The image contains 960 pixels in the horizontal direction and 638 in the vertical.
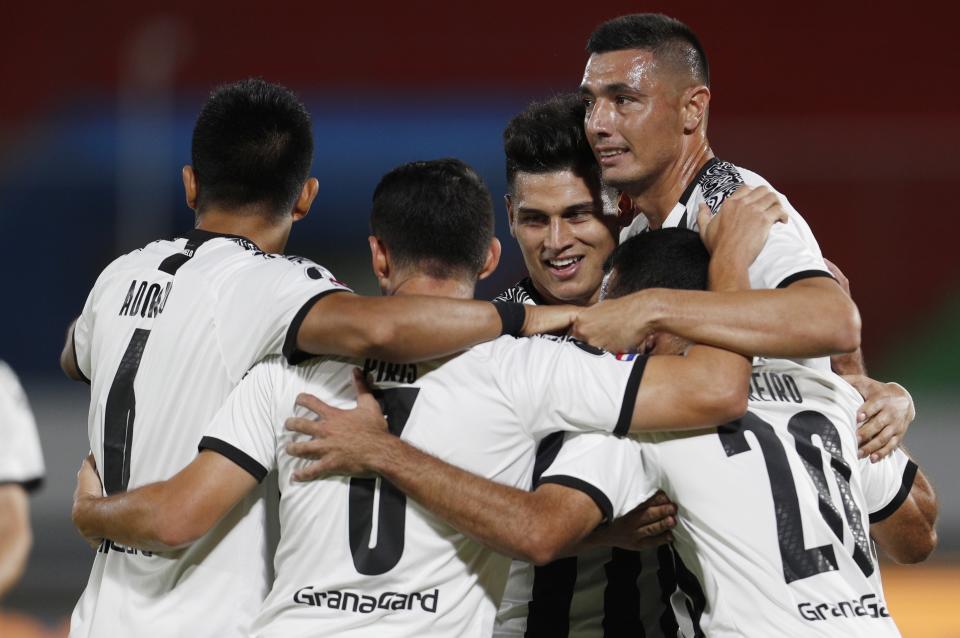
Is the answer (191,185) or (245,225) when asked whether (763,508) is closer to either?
(245,225)

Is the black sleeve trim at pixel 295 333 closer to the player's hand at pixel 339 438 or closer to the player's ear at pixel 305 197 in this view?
the player's hand at pixel 339 438

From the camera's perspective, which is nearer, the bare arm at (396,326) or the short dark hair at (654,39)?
the bare arm at (396,326)

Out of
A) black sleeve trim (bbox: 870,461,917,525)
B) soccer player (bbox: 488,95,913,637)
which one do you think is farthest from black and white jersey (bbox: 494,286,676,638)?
black sleeve trim (bbox: 870,461,917,525)

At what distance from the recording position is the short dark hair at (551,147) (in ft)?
12.2

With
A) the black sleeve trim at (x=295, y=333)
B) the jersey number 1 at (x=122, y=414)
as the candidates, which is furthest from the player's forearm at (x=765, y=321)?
the jersey number 1 at (x=122, y=414)

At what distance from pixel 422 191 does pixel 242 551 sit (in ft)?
3.29

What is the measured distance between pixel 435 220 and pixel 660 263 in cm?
62

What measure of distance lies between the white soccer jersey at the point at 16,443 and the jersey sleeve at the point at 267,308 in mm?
966

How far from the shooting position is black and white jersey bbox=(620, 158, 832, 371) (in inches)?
113

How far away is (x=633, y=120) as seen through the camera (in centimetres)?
352

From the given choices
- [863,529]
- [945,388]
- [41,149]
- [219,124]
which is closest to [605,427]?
[863,529]

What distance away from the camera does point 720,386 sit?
8.32 ft

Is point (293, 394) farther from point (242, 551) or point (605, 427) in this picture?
point (605, 427)

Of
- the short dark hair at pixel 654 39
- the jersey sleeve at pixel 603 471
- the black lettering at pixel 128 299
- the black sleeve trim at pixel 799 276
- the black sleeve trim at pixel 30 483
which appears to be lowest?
the black sleeve trim at pixel 30 483
